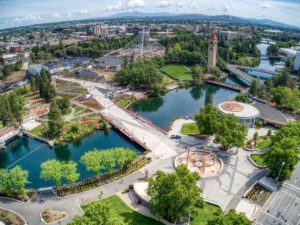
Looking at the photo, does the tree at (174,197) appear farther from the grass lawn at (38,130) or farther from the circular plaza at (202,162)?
the grass lawn at (38,130)

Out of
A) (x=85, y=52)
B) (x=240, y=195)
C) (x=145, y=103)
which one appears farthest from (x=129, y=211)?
(x=85, y=52)

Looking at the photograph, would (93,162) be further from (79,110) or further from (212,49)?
(212,49)

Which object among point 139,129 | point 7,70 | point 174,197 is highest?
point 7,70

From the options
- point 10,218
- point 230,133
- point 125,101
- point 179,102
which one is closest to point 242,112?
point 230,133

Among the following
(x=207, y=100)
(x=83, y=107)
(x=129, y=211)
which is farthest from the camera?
(x=207, y=100)

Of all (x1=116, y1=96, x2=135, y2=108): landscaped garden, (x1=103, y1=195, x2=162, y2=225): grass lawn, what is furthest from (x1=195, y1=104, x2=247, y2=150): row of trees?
(x1=116, y1=96, x2=135, y2=108): landscaped garden

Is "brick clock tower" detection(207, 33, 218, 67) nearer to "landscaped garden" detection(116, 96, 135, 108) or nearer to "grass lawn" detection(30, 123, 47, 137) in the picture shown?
"landscaped garden" detection(116, 96, 135, 108)

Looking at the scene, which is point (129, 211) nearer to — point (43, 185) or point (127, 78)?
point (43, 185)
